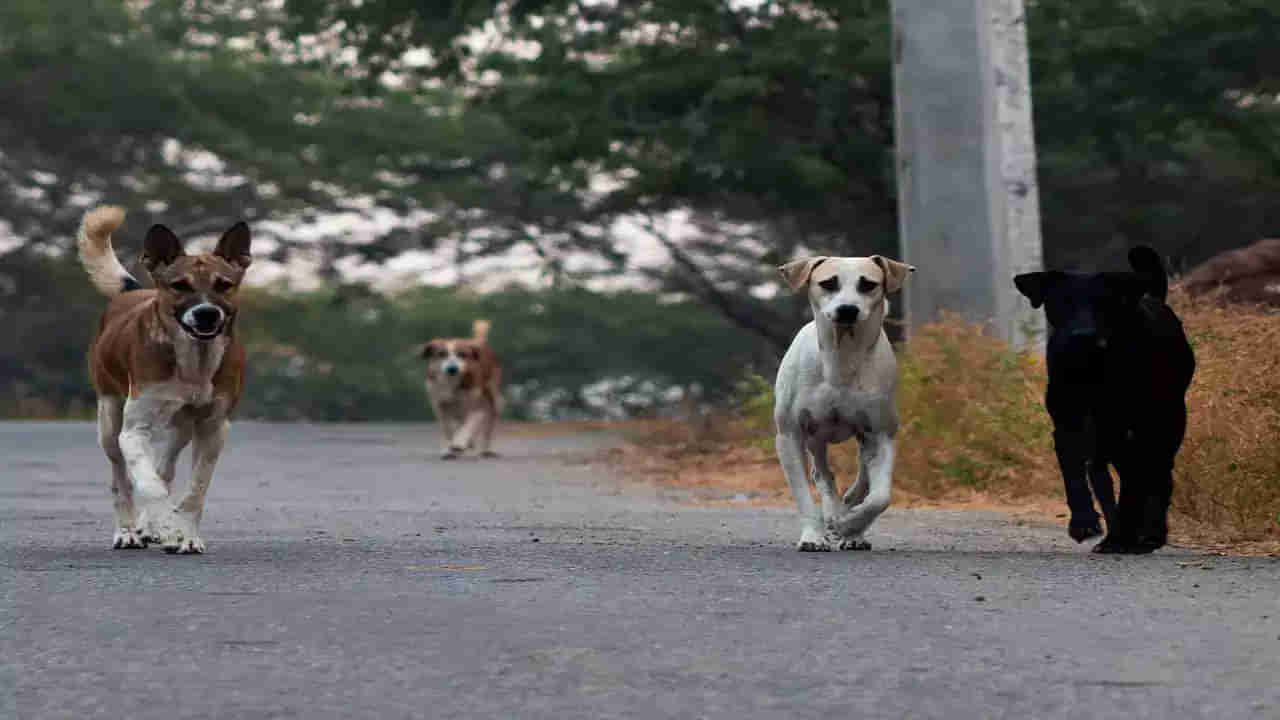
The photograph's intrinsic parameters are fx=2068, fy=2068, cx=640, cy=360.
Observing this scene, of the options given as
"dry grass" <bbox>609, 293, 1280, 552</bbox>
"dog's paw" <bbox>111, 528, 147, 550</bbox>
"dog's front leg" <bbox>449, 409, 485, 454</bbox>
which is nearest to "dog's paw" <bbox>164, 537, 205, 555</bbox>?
"dog's paw" <bbox>111, 528, 147, 550</bbox>

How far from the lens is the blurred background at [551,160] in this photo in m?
26.2

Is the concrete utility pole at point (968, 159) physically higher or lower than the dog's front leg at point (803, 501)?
higher

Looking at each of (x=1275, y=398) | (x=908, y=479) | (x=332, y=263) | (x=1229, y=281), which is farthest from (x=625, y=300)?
(x=1275, y=398)

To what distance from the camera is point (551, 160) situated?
89.2 ft

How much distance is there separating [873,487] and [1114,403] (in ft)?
3.39

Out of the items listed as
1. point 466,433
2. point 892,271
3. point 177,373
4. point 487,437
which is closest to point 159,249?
point 177,373

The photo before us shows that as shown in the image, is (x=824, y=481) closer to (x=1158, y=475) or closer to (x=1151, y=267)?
(x=1158, y=475)

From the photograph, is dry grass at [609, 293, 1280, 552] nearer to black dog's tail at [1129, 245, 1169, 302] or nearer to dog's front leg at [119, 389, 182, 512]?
black dog's tail at [1129, 245, 1169, 302]

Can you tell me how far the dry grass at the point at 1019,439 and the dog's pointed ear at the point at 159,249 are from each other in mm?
4499

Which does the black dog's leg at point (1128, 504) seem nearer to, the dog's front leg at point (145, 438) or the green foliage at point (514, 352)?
the dog's front leg at point (145, 438)

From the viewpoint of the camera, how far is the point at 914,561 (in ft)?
26.5

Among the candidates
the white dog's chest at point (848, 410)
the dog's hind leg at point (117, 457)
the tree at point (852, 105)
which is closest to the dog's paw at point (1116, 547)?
the white dog's chest at point (848, 410)

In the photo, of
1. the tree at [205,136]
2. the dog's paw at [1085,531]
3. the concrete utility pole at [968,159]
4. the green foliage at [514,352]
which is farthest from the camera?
the green foliage at [514,352]

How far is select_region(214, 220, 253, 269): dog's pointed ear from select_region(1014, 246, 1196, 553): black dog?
3.19m
